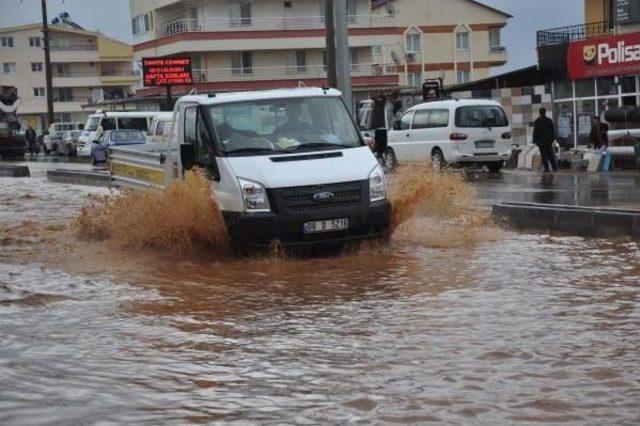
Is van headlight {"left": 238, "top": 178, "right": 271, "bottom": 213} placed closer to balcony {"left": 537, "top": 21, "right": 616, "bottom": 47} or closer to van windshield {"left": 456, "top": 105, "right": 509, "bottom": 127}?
van windshield {"left": 456, "top": 105, "right": 509, "bottom": 127}

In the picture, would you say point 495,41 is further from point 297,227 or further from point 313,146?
point 297,227

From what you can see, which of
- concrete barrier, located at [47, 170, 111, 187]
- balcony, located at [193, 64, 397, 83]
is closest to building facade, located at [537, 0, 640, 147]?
concrete barrier, located at [47, 170, 111, 187]

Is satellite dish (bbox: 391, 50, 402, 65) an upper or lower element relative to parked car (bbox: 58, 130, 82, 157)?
upper

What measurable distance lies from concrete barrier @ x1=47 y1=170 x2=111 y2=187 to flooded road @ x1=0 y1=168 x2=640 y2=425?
14.7 metres

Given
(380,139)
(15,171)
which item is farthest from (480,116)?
(15,171)

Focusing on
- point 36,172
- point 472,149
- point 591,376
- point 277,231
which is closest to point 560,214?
→ point 277,231

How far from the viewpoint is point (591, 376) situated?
215 inches

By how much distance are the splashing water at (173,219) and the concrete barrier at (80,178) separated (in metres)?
13.1

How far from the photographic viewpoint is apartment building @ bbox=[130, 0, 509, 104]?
6538cm

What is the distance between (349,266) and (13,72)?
97.9m

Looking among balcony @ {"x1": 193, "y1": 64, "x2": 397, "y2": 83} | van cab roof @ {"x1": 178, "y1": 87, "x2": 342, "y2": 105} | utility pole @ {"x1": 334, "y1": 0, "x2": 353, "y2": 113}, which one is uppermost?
balcony @ {"x1": 193, "y1": 64, "x2": 397, "y2": 83}

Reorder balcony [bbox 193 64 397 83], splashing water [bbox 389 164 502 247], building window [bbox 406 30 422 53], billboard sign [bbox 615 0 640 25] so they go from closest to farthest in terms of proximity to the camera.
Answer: splashing water [bbox 389 164 502 247], billboard sign [bbox 615 0 640 25], balcony [bbox 193 64 397 83], building window [bbox 406 30 422 53]

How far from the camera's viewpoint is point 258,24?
67.6 metres

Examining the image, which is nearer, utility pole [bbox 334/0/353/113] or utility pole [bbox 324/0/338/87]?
utility pole [bbox 334/0/353/113]
